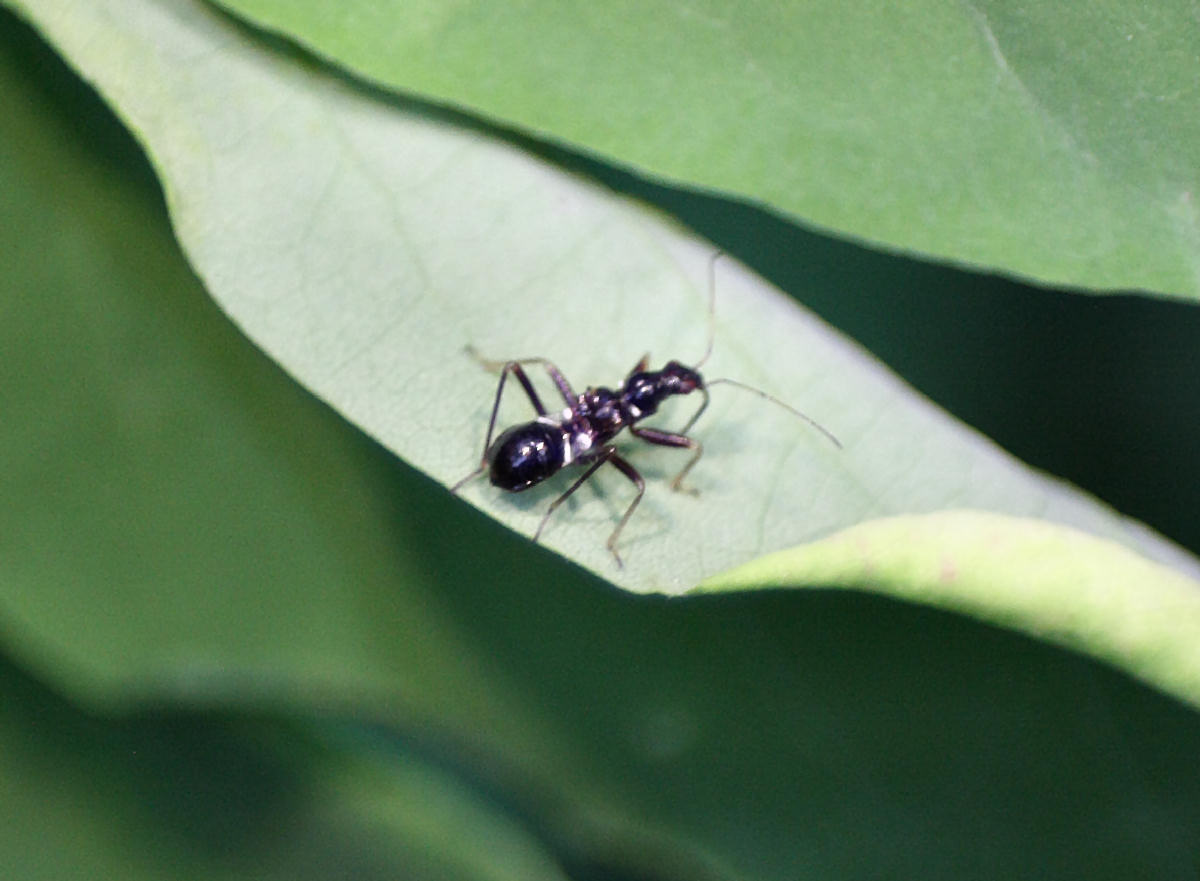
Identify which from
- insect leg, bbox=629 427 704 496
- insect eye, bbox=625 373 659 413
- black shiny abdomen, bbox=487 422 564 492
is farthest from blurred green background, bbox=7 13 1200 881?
insect eye, bbox=625 373 659 413

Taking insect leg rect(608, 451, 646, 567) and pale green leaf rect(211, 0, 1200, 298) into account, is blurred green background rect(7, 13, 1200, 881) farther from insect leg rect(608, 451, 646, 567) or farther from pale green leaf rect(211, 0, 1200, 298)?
pale green leaf rect(211, 0, 1200, 298)

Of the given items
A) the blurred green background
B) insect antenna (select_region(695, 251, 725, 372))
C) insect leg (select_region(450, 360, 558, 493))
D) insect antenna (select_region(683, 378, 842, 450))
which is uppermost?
insect antenna (select_region(695, 251, 725, 372))

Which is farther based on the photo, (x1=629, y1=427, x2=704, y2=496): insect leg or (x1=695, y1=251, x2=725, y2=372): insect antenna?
(x1=629, y1=427, x2=704, y2=496): insect leg

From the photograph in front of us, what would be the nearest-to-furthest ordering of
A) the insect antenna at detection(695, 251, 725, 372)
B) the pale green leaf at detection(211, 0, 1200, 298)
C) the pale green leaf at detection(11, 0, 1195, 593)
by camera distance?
1. the pale green leaf at detection(211, 0, 1200, 298)
2. the pale green leaf at detection(11, 0, 1195, 593)
3. the insect antenna at detection(695, 251, 725, 372)

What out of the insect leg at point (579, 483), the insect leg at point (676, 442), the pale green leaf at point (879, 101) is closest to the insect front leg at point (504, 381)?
the insect leg at point (579, 483)

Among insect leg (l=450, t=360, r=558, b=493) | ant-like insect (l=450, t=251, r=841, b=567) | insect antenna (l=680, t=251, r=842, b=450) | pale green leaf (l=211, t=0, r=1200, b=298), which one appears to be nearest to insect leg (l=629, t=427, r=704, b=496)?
ant-like insect (l=450, t=251, r=841, b=567)

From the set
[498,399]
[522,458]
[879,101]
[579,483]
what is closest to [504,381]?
[498,399]

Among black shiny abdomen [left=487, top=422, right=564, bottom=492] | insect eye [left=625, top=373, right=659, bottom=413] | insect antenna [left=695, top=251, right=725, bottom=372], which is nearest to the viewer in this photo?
insect antenna [left=695, top=251, right=725, bottom=372]

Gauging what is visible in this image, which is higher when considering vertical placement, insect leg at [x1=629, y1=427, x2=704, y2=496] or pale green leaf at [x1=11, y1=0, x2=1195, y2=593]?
pale green leaf at [x1=11, y1=0, x2=1195, y2=593]

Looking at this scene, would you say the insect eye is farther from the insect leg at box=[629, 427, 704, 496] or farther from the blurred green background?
the blurred green background
